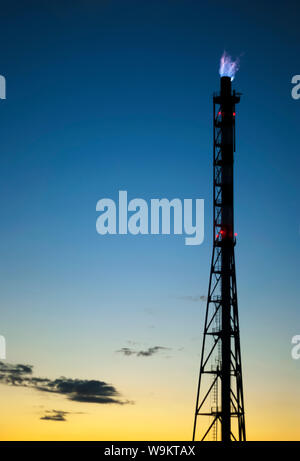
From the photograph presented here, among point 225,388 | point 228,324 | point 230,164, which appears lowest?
point 225,388

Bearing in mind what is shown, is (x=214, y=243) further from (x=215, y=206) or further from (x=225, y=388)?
(x=225, y=388)

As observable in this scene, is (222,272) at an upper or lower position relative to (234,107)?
lower

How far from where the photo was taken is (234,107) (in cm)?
8950
